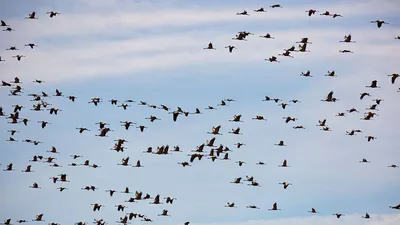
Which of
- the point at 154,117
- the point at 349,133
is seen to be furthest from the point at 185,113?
the point at 349,133

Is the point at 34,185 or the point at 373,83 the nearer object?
the point at 373,83

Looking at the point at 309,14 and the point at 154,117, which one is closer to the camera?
the point at 309,14

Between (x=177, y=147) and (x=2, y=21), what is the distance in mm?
28917

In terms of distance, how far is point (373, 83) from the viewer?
181625mm

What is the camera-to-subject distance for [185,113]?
192250mm

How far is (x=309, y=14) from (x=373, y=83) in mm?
12988

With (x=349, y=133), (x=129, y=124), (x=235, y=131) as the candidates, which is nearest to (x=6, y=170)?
(x=129, y=124)

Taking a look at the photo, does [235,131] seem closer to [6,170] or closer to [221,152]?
[221,152]

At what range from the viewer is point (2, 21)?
600 ft

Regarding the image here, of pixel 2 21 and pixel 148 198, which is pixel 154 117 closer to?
pixel 148 198

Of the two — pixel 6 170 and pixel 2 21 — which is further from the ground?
pixel 2 21

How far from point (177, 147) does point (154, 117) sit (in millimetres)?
5085

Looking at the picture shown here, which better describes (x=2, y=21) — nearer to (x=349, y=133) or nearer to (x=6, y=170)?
(x=6, y=170)

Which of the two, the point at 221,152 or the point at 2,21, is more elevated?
the point at 2,21
